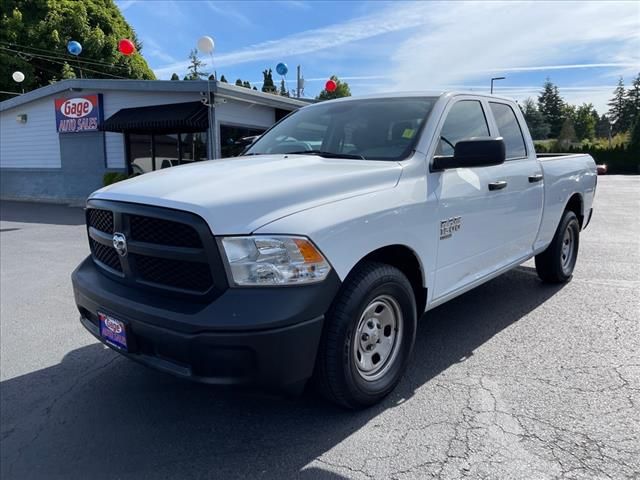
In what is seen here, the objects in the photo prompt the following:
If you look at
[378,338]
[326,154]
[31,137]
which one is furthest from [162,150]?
[378,338]

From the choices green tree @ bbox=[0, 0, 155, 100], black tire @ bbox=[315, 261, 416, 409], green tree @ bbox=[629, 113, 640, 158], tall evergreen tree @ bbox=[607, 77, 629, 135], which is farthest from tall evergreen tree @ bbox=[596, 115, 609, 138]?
black tire @ bbox=[315, 261, 416, 409]

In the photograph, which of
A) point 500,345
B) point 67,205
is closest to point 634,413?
point 500,345

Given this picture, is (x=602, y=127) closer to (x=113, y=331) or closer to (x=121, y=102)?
(x=121, y=102)

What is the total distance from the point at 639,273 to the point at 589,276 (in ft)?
2.20

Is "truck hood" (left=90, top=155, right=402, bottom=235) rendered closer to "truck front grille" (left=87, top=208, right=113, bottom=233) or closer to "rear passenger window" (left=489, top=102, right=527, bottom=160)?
"truck front grille" (left=87, top=208, right=113, bottom=233)

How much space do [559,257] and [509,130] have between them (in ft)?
5.55

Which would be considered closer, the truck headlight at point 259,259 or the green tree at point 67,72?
the truck headlight at point 259,259

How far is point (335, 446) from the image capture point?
104 inches

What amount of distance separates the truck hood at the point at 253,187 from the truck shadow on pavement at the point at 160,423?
35.7 inches

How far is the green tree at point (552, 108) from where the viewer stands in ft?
285

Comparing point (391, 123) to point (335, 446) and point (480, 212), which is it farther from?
point (335, 446)

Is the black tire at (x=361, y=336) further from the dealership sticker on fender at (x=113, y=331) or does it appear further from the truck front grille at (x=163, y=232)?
the dealership sticker on fender at (x=113, y=331)

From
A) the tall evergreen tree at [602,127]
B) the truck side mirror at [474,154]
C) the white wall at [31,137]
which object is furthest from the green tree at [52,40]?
the tall evergreen tree at [602,127]

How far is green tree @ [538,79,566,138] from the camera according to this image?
86875 millimetres
